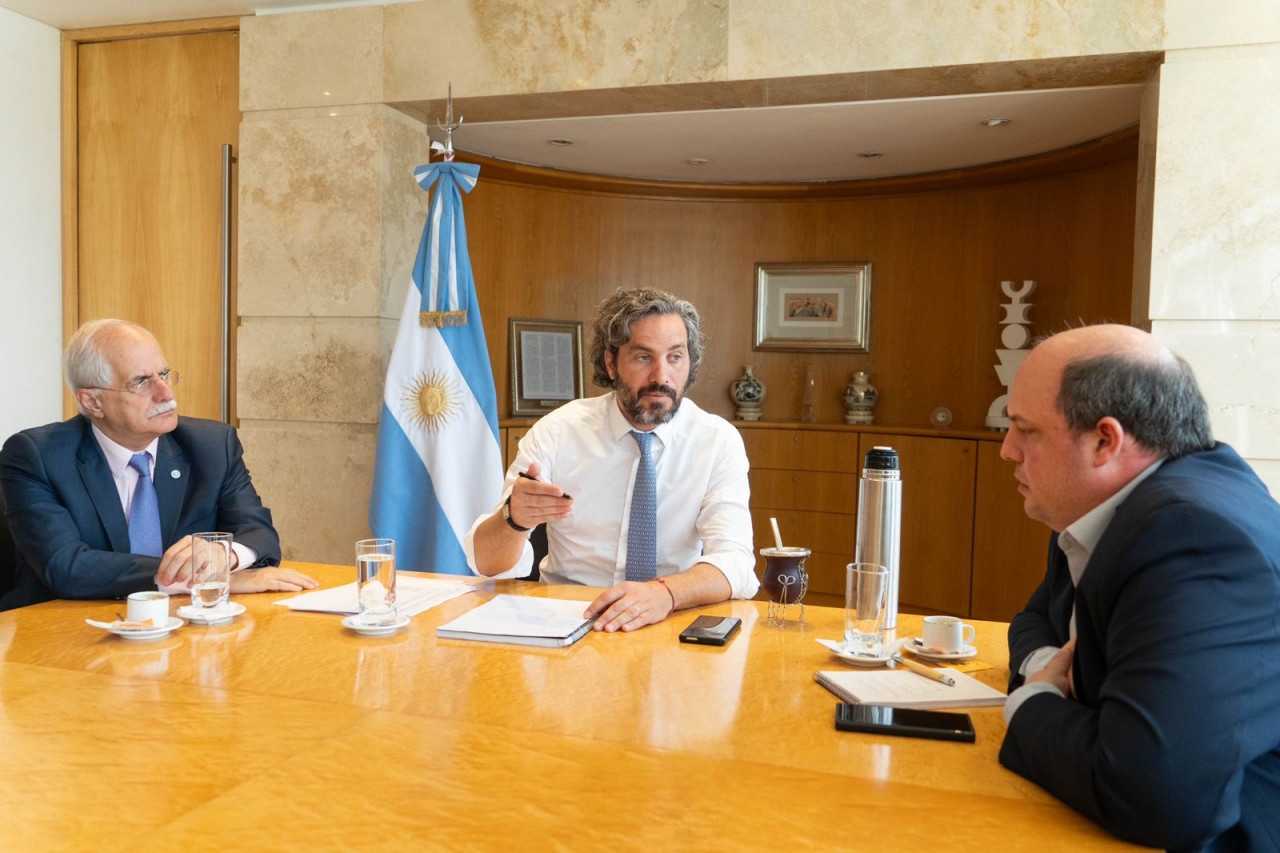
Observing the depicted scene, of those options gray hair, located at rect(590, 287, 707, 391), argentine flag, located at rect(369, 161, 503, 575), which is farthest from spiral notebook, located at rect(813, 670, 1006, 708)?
argentine flag, located at rect(369, 161, 503, 575)

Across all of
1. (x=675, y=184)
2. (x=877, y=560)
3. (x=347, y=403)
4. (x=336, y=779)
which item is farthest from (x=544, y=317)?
(x=336, y=779)

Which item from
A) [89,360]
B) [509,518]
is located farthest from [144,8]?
[509,518]

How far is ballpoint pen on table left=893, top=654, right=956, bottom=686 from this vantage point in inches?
60.1

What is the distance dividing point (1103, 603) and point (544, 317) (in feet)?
15.2

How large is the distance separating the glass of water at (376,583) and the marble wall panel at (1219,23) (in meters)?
2.89

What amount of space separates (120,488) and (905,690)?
76.4 inches

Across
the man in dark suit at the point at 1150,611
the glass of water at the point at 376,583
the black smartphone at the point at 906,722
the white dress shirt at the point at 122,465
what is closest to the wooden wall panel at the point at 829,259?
the white dress shirt at the point at 122,465

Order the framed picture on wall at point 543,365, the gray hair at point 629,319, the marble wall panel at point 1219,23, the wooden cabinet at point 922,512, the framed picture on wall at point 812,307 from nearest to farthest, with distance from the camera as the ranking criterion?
the gray hair at point 629,319 → the marble wall panel at point 1219,23 → the wooden cabinet at point 922,512 → the framed picture on wall at point 543,365 → the framed picture on wall at point 812,307

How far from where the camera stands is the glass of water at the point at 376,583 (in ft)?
5.94

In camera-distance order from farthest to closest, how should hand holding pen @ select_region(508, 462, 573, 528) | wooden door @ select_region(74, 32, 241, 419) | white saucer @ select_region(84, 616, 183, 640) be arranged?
wooden door @ select_region(74, 32, 241, 419) → hand holding pen @ select_region(508, 462, 573, 528) → white saucer @ select_region(84, 616, 183, 640)

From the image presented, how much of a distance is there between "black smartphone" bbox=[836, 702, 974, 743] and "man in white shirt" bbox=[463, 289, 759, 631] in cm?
89

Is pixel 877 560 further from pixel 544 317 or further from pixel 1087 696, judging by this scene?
pixel 544 317

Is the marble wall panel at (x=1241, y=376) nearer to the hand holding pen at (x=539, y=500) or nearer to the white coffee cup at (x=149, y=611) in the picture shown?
the hand holding pen at (x=539, y=500)

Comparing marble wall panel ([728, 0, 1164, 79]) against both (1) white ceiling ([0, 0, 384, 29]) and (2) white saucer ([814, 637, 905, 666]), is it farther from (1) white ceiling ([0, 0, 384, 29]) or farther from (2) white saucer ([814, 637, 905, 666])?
(2) white saucer ([814, 637, 905, 666])
